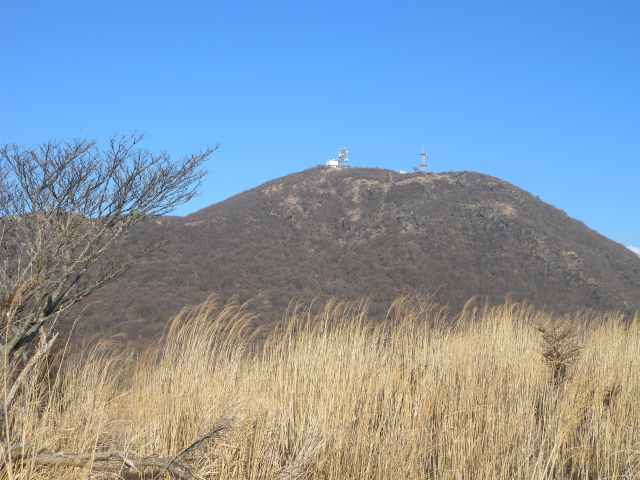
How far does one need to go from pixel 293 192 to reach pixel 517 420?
44224 mm

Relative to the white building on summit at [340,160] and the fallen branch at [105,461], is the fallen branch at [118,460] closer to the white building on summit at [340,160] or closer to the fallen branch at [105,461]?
the fallen branch at [105,461]

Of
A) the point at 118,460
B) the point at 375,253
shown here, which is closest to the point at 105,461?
the point at 118,460

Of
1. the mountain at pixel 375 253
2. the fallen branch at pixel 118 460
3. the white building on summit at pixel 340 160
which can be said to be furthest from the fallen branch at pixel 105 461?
the white building on summit at pixel 340 160

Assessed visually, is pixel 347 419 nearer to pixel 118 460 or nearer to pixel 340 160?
pixel 118 460

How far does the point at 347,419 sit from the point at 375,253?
1284 inches

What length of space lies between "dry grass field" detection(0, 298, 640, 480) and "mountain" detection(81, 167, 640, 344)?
14059mm

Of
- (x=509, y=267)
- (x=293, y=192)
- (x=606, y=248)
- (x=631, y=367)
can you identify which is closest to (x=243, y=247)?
(x=293, y=192)

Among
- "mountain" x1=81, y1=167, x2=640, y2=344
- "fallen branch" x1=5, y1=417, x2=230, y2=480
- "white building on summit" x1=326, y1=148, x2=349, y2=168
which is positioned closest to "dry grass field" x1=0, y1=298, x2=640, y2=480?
"fallen branch" x1=5, y1=417, x2=230, y2=480

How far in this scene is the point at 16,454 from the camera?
1.89 meters

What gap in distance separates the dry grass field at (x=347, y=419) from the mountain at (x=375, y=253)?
14.1 meters

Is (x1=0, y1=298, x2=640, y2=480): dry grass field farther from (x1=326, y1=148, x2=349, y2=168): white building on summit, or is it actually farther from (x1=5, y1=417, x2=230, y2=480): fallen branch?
(x1=326, y1=148, x2=349, y2=168): white building on summit

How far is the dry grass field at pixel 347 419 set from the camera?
2043 mm

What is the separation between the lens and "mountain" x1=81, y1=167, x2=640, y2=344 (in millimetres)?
24266

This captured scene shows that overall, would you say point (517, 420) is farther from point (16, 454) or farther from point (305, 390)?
point (16, 454)
